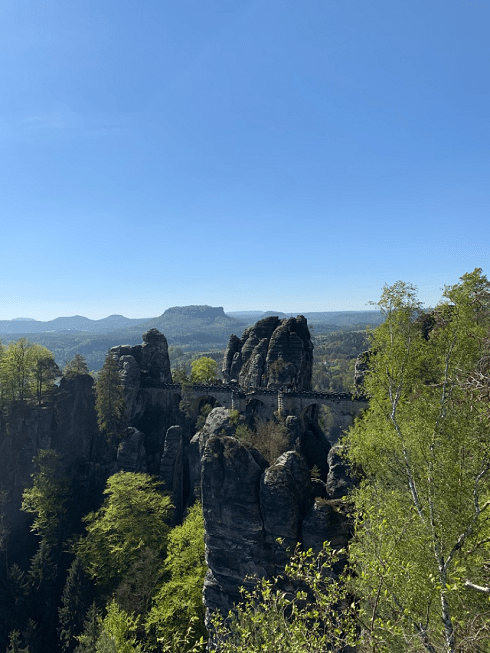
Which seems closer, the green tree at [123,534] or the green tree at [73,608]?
the green tree at [73,608]

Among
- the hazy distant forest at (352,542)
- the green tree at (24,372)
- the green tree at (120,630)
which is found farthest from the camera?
the green tree at (24,372)

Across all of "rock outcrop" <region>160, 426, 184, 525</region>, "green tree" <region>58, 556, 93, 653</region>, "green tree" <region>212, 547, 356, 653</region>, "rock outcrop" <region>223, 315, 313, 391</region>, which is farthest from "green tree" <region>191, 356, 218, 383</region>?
"green tree" <region>212, 547, 356, 653</region>

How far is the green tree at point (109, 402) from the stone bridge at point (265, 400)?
8.65 meters

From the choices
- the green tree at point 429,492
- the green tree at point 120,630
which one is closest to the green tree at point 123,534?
the green tree at point 120,630

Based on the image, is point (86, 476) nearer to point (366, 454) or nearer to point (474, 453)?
point (366, 454)

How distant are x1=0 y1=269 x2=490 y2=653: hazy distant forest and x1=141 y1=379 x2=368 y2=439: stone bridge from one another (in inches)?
195

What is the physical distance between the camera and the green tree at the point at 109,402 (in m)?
52.8

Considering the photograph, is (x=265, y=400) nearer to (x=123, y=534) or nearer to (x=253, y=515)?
(x=123, y=534)

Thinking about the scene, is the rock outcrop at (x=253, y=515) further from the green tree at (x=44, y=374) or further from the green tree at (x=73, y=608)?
the green tree at (x=44, y=374)

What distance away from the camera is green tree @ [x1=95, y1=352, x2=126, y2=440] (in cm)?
5275

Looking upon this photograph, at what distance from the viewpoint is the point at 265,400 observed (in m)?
51.2

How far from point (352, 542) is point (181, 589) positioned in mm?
17999

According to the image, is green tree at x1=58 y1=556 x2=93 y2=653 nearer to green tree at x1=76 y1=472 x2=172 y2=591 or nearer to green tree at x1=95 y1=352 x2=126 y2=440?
green tree at x1=76 y1=472 x2=172 y2=591

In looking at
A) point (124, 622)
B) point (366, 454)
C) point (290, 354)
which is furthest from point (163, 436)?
point (366, 454)
